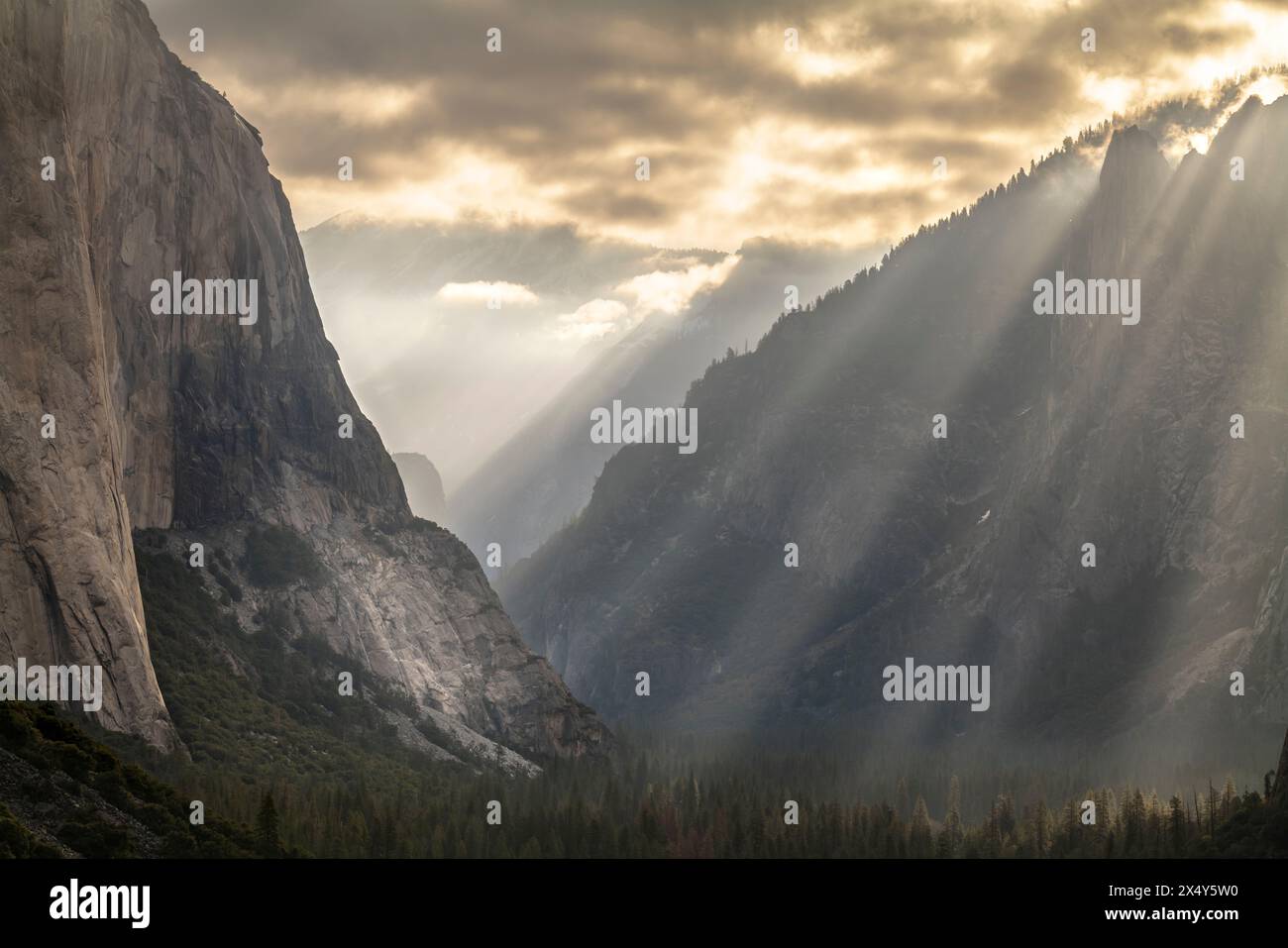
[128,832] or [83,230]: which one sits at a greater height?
[83,230]

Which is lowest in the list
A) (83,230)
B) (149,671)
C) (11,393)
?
(149,671)

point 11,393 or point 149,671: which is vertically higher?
point 11,393

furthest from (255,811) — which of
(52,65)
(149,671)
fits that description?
(52,65)

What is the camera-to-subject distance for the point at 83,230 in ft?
607

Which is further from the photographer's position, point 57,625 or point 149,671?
point 149,671

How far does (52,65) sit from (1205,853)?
149 meters

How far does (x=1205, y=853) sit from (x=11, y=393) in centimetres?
13204
